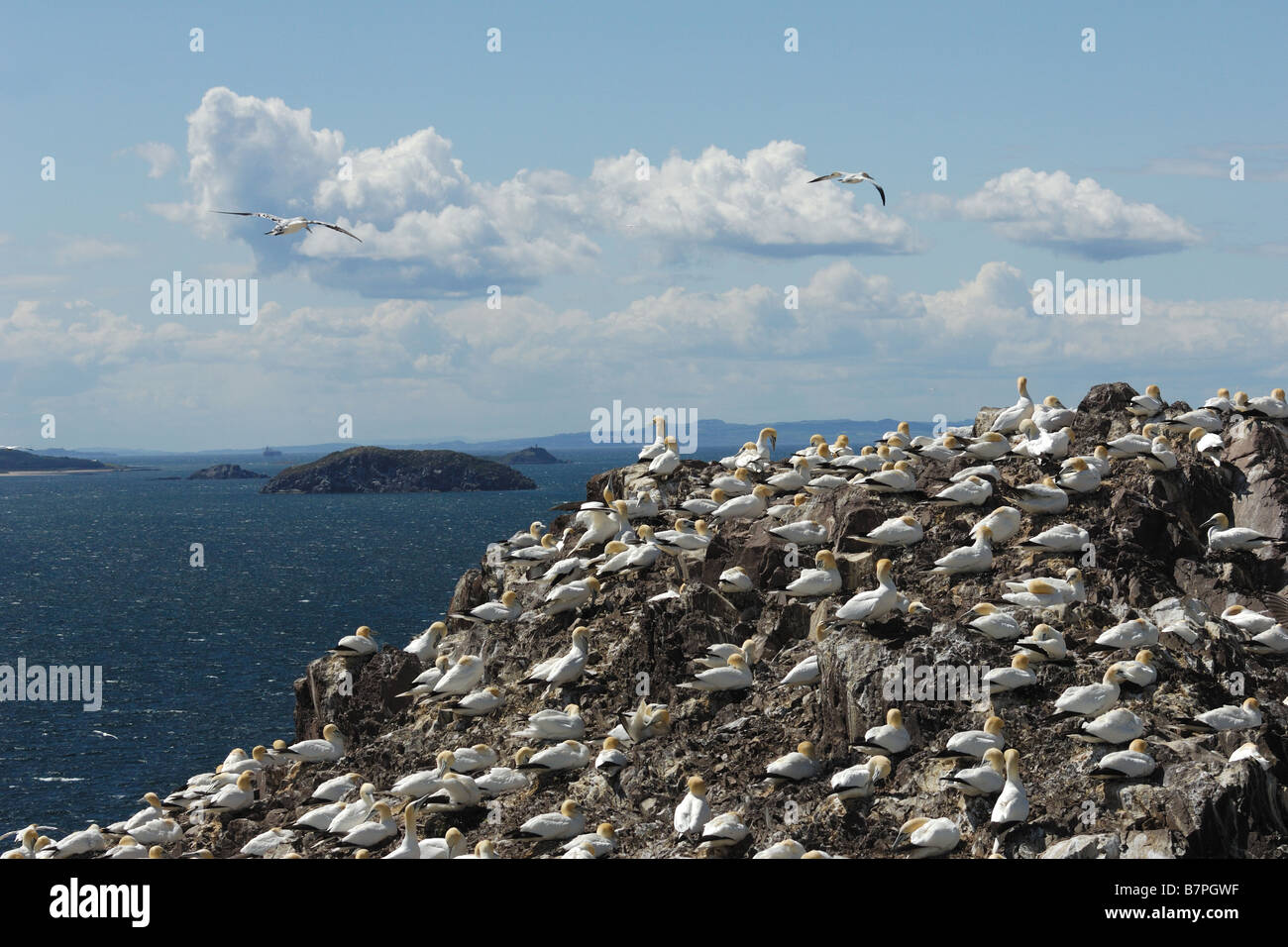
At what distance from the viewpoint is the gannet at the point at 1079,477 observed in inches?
1180

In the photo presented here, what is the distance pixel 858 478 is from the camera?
32938mm

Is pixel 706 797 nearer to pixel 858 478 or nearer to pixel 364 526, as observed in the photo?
pixel 858 478

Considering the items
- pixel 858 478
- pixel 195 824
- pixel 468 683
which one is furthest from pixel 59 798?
pixel 858 478

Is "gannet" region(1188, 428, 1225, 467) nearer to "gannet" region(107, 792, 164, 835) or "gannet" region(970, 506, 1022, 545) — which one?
"gannet" region(970, 506, 1022, 545)

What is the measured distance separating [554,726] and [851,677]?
6.47 metres

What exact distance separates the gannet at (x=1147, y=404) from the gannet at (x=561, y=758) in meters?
19.8

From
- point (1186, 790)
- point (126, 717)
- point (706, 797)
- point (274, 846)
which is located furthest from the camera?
point (126, 717)

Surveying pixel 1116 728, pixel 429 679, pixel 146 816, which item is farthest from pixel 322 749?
pixel 1116 728

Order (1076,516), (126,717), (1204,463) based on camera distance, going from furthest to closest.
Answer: (126,717) → (1204,463) → (1076,516)

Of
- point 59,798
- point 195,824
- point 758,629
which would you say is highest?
point 758,629

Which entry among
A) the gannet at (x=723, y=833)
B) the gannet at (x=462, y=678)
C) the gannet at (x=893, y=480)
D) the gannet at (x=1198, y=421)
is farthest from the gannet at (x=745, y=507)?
the gannet at (x=723, y=833)

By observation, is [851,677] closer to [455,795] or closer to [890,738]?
[890,738]

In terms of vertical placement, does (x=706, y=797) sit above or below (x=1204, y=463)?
below

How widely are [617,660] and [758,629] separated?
3468 mm
